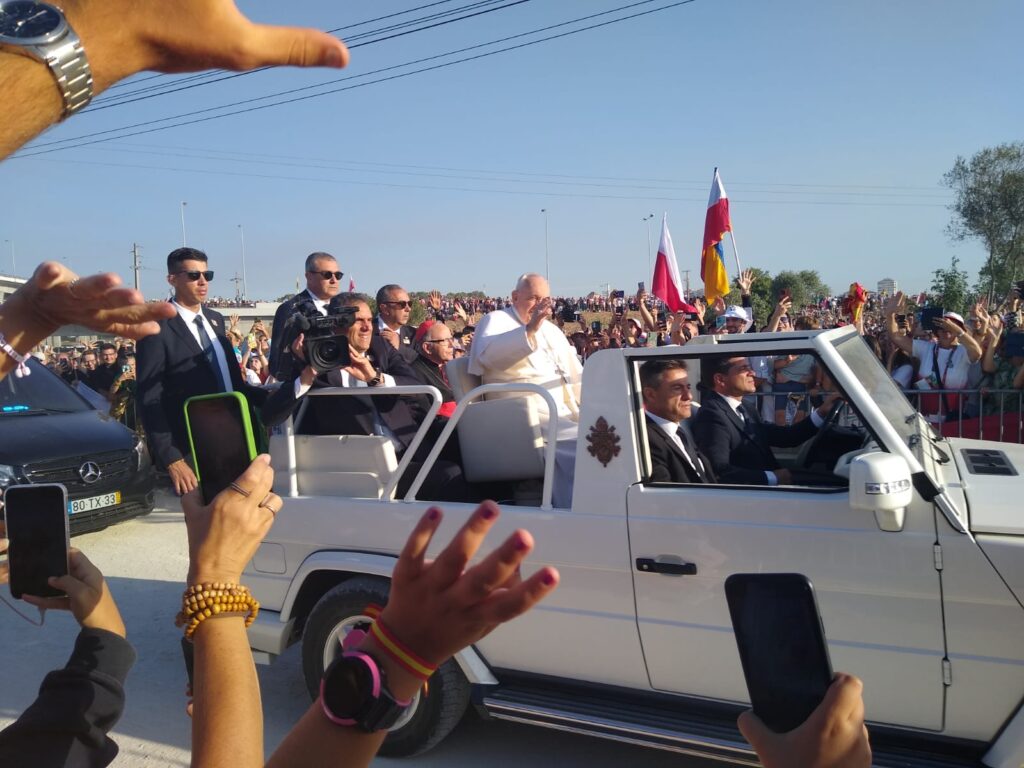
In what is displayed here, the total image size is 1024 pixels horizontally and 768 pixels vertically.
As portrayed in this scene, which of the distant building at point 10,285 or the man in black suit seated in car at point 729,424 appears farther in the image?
the man in black suit seated in car at point 729,424

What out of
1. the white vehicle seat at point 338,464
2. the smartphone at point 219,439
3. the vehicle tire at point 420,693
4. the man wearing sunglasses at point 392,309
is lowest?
the vehicle tire at point 420,693

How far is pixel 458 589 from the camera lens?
0.86m

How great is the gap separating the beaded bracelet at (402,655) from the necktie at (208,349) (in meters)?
3.56

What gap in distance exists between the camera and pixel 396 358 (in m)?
4.79

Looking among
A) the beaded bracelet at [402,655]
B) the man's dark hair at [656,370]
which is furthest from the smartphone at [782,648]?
the man's dark hair at [656,370]

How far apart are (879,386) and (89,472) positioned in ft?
21.5

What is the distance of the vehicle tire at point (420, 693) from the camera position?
356 cm

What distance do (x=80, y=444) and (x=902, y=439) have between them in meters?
6.86

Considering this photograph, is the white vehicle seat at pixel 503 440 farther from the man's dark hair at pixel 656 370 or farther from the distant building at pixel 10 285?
the distant building at pixel 10 285

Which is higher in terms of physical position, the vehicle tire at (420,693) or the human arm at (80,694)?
the human arm at (80,694)

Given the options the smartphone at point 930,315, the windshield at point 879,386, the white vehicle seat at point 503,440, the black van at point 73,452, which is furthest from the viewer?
the smartphone at point 930,315

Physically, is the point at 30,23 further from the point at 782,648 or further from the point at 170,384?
the point at 170,384

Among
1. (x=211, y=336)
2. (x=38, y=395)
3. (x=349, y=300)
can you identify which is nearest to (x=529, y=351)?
(x=349, y=300)

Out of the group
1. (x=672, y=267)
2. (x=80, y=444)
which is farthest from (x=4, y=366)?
(x=672, y=267)
